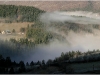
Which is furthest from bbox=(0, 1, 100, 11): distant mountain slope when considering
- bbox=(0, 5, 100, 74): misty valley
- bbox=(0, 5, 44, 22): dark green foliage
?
bbox=(0, 5, 44, 22): dark green foliage

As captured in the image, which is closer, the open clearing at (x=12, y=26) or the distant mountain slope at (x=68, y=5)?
the open clearing at (x=12, y=26)

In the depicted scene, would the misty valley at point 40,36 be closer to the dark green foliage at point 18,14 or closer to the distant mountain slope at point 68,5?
the dark green foliage at point 18,14

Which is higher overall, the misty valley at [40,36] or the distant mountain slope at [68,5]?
the distant mountain slope at [68,5]

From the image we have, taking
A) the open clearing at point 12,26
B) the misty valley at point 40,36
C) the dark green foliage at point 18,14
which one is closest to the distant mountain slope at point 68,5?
the misty valley at point 40,36

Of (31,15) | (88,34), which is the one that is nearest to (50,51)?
(31,15)

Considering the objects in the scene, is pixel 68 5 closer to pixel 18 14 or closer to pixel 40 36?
pixel 18 14

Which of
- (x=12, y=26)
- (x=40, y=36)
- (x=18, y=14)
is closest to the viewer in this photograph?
(x=40, y=36)

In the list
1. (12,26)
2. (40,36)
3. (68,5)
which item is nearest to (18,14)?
(12,26)

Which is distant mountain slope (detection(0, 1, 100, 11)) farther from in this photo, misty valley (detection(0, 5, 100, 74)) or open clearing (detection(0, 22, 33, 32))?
open clearing (detection(0, 22, 33, 32))

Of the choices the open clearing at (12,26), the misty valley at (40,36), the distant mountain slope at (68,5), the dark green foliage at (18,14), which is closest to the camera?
the misty valley at (40,36)

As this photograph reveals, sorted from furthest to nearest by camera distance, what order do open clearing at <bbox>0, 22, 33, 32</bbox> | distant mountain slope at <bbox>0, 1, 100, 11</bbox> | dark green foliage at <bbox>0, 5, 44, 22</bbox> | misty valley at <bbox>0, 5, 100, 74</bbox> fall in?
distant mountain slope at <bbox>0, 1, 100, 11</bbox> < dark green foliage at <bbox>0, 5, 44, 22</bbox> < open clearing at <bbox>0, 22, 33, 32</bbox> < misty valley at <bbox>0, 5, 100, 74</bbox>

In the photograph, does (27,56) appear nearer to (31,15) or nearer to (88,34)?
(31,15)
